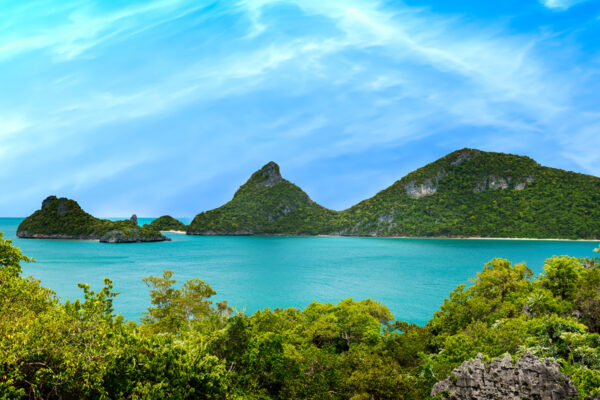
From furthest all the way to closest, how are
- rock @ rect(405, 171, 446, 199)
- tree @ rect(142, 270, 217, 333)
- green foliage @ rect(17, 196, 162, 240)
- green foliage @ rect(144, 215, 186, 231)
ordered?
green foliage @ rect(144, 215, 186, 231), rock @ rect(405, 171, 446, 199), green foliage @ rect(17, 196, 162, 240), tree @ rect(142, 270, 217, 333)

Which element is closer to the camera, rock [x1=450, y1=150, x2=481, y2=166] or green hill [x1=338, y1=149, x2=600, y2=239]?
green hill [x1=338, y1=149, x2=600, y2=239]

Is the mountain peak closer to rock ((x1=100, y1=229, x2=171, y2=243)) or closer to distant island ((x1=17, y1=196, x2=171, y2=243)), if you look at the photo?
distant island ((x1=17, y1=196, x2=171, y2=243))

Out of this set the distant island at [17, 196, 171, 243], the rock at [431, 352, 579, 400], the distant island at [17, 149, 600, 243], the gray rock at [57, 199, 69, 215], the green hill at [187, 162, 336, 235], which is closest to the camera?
the rock at [431, 352, 579, 400]

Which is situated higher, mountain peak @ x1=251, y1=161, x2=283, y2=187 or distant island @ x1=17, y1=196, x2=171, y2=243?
mountain peak @ x1=251, y1=161, x2=283, y2=187

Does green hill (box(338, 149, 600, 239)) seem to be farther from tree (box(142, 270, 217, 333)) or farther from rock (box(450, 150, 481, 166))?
tree (box(142, 270, 217, 333))

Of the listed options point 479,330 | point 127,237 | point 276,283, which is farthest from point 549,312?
point 127,237

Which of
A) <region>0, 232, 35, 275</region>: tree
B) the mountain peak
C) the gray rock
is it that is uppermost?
the mountain peak

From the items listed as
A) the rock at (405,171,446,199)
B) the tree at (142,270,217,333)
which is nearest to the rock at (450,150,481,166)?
the rock at (405,171,446,199)

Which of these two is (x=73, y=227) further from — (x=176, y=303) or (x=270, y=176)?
(x=176, y=303)
